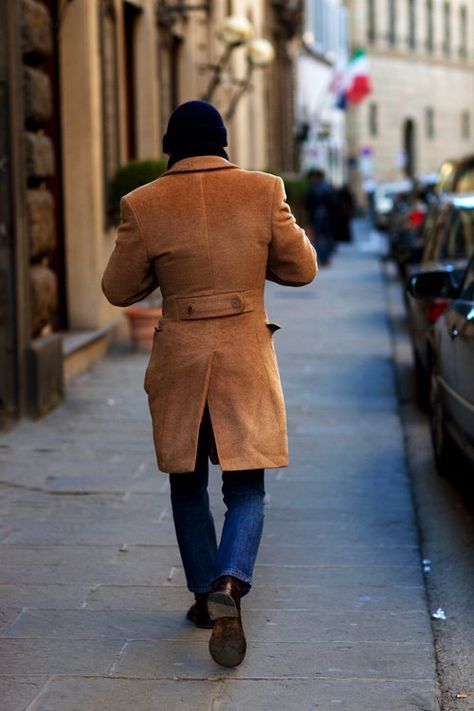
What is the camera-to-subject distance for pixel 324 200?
102ft

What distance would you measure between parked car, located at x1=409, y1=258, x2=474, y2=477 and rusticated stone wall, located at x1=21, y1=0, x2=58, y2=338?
270 cm

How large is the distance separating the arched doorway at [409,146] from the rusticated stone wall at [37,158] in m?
66.5

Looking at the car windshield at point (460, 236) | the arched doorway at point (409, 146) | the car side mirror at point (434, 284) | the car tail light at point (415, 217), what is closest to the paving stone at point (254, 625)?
the car side mirror at point (434, 284)

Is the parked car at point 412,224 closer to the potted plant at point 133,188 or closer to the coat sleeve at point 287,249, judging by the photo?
the potted plant at point 133,188

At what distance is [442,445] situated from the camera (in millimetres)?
8797

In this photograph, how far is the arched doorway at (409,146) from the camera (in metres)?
76.7

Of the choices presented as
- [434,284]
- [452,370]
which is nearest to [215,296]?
[452,370]

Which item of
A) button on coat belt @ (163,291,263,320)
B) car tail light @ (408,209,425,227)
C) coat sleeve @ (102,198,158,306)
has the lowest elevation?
car tail light @ (408,209,425,227)

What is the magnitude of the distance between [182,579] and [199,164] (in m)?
1.87

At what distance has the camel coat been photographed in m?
5.34

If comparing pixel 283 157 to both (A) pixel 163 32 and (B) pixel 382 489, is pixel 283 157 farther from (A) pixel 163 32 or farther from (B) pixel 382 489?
(B) pixel 382 489

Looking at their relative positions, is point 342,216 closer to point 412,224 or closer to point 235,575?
point 412,224

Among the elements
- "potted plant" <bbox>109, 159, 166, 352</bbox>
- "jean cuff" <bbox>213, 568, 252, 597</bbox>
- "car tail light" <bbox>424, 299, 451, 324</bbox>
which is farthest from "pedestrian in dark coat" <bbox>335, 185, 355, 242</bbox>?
"jean cuff" <bbox>213, 568, 252, 597</bbox>

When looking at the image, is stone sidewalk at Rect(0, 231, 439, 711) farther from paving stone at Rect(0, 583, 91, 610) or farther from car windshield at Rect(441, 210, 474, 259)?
car windshield at Rect(441, 210, 474, 259)
